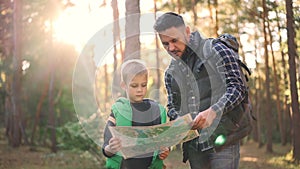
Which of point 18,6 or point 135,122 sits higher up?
point 18,6

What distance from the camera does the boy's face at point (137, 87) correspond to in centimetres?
410

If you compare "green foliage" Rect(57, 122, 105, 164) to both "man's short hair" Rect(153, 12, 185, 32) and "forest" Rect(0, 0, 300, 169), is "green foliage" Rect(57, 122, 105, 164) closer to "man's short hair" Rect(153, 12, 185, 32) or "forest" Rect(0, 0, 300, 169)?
"forest" Rect(0, 0, 300, 169)

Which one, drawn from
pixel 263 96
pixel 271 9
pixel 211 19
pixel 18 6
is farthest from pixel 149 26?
pixel 263 96

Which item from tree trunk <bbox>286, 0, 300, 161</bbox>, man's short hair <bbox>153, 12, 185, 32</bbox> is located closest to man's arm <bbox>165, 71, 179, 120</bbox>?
man's short hair <bbox>153, 12, 185, 32</bbox>

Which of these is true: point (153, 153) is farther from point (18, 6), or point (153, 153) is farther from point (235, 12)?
point (235, 12)

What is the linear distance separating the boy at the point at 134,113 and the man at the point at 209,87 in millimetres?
289

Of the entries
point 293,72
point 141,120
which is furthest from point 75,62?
point 141,120

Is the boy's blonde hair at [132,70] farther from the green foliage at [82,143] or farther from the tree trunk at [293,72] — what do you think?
the tree trunk at [293,72]

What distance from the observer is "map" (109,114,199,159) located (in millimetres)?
3715

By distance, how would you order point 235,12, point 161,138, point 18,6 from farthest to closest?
point 235,12 → point 18,6 → point 161,138

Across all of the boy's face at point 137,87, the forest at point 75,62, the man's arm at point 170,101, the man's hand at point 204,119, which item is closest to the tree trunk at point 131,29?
the forest at point 75,62

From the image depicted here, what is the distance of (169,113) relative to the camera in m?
4.25

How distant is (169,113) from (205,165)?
1.65 feet

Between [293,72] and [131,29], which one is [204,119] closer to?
[131,29]
